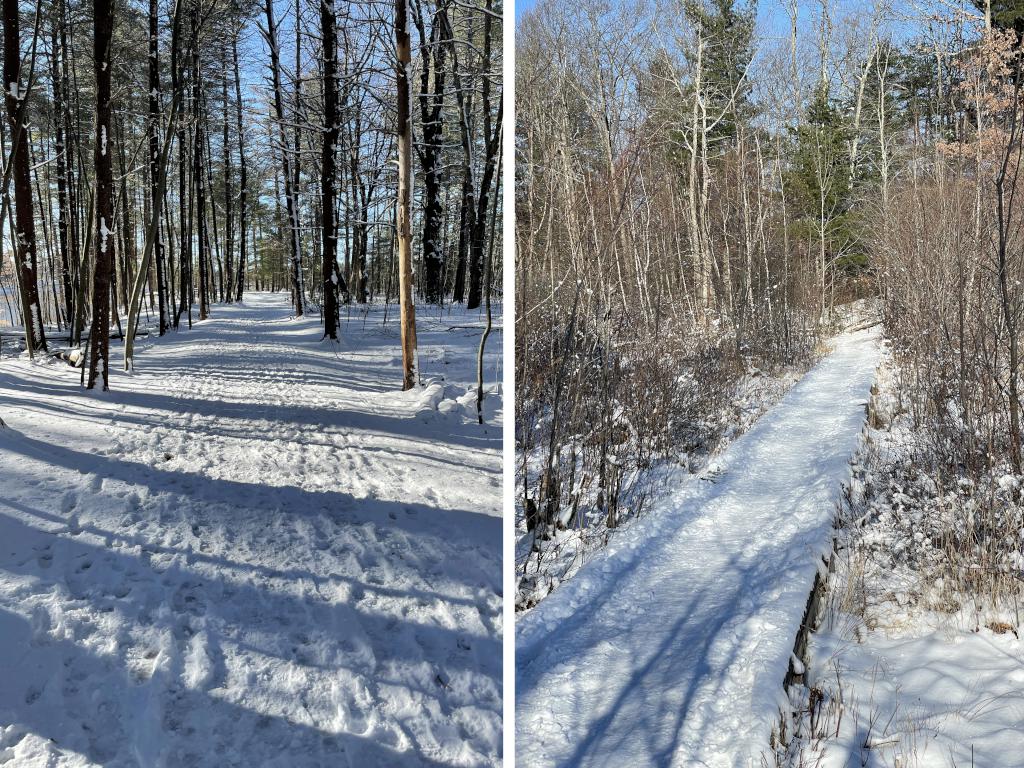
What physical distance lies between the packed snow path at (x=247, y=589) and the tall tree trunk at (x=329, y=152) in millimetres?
4698

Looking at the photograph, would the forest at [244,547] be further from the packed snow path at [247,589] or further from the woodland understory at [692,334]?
the woodland understory at [692,334]

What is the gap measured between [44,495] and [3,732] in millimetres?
2068

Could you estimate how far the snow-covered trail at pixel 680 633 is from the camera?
2131 millimetres

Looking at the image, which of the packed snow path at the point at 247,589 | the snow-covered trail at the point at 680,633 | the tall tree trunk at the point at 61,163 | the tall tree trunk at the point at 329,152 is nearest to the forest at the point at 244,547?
the packed snow path at the point at 247,589

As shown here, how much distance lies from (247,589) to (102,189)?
574 centimetres

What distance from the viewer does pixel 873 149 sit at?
18.9m

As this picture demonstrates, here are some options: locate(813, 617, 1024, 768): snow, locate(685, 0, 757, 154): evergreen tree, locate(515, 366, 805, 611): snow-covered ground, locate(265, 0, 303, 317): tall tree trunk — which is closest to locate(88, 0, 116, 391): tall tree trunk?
locate(265, 0, 303, 317): tall tree trunk

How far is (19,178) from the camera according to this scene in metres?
8.19

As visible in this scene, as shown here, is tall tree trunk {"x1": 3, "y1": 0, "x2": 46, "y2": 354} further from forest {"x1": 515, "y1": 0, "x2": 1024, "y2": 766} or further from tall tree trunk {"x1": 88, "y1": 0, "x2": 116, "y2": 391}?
forest {"x1": 515, "y1": 0, "x2": 1024, "y2": 766}

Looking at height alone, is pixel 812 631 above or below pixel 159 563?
below

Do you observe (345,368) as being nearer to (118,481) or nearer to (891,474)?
(118,481)

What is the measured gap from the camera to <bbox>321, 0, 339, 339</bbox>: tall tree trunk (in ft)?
31.4

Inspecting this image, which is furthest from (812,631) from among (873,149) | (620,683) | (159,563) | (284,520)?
(873,149)

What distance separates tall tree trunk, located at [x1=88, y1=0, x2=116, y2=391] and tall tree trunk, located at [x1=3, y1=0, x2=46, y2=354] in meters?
1.12
